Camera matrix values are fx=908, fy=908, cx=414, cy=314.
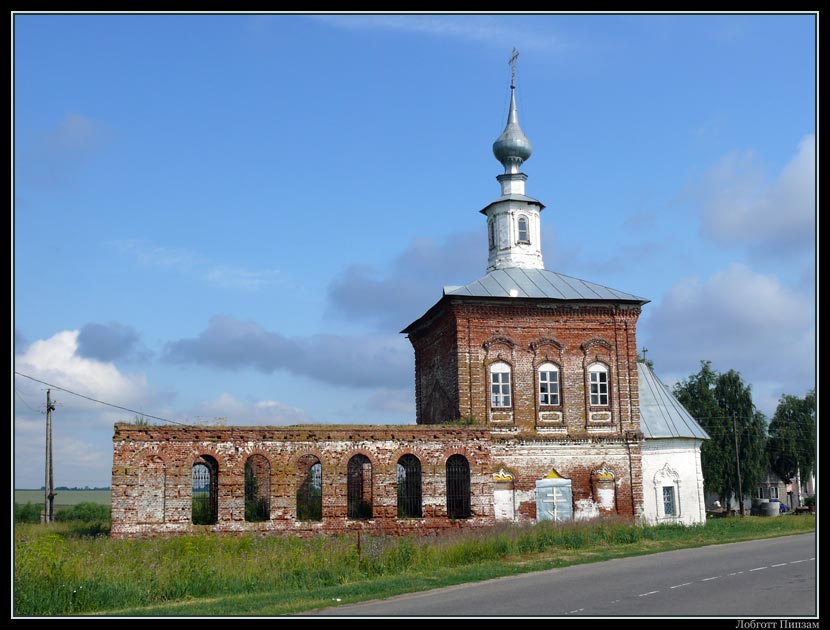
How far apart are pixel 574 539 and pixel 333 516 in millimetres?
6561

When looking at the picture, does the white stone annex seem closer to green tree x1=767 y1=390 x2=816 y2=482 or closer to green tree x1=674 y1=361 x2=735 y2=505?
green tree x1=674 y1=361 x2=735 y2=505

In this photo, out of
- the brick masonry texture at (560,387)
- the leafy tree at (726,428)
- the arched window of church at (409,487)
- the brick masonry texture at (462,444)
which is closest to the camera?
the brick masonry texture at (462,444)

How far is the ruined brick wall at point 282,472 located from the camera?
23641mm

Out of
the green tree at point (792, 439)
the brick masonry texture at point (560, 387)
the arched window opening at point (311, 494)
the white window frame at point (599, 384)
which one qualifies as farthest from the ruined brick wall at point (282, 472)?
the green tree at point (792, 439)

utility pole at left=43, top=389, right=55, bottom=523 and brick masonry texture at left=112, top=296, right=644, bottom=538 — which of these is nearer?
brick masonry texture at left=112, top=296, right=644, bottom=538

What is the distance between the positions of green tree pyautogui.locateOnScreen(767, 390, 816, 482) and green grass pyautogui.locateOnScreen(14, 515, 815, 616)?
40.6 metres

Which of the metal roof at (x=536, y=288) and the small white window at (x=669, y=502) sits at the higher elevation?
the metal roof at (x=536, y=288)

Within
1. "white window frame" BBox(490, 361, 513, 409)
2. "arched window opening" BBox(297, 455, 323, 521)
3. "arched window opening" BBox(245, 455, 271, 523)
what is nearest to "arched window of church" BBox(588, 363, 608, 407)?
"white window frame" BBox(490, 361, 513, 409)

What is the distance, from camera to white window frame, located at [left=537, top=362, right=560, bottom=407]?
28531 millimetres

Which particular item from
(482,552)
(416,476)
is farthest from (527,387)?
(482,552)

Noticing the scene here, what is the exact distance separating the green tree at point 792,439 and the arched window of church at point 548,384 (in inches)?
1430

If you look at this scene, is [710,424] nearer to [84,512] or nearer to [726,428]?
[726,428]

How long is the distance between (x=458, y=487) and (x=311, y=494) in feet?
14.0

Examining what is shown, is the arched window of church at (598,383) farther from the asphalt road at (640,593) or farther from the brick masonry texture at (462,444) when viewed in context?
the asphalt road at (640,593)
